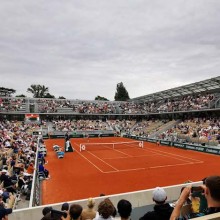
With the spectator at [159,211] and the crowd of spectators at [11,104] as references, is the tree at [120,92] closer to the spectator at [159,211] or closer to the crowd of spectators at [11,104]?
the crowd of spectators at [11,104]

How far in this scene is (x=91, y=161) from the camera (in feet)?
80.0

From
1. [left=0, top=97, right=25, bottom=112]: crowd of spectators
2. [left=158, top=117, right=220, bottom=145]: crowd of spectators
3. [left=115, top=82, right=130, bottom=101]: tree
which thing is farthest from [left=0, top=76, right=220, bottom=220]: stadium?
[left=115, top=82, right=130, bottom=101]: tree

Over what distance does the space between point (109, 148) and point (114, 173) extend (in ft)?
50.2

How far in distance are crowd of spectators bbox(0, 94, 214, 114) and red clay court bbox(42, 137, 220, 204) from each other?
70.6ft

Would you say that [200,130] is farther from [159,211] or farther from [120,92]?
[120,92]

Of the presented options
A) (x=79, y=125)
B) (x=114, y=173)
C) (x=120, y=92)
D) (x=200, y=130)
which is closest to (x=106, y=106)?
(x=79, y=125)

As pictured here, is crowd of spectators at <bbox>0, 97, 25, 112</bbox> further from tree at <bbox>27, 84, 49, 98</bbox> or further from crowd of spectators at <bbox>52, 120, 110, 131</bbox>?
tree at <bbox>27, 84, 49, 98</bbox>

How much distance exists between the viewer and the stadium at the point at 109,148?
43.3 ft

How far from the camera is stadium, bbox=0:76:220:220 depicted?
43.3 feet

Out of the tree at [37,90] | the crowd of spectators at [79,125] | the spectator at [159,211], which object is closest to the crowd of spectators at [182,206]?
the spectator at [159,211]

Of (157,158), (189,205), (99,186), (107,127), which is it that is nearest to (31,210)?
(189,205)

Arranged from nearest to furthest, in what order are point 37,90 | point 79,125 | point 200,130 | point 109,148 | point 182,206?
point 182,206, point 109,148, point 200,130, point 79,125, point 37,90

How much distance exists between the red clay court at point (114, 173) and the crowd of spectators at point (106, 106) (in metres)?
21.5

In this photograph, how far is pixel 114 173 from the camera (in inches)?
752
